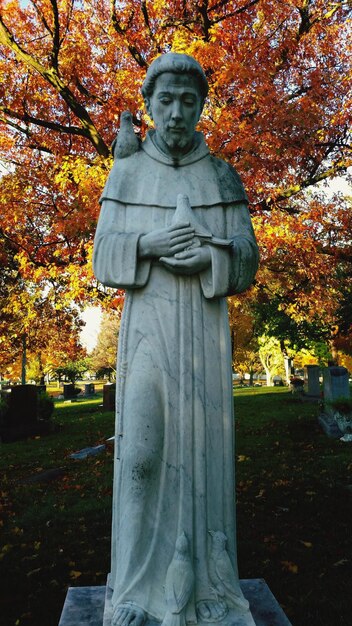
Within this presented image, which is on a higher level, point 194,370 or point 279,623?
point 194,370

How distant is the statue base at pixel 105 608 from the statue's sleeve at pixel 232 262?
67.7 inches

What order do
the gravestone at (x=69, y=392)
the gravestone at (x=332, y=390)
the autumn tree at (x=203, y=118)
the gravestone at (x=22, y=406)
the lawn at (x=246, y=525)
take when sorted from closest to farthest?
the lawn at (x=246, y=525), the autumn tree at (x=203, y=118), the gravestone at (x=332, y=390), the gravestone at (x=22, y=406), the gravestone at (x=69, y=392)

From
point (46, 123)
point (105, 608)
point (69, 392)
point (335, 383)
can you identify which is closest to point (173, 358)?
point (105, 608)

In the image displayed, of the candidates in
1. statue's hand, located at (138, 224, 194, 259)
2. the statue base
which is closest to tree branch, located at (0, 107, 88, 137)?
statue's hand, located at (138, 224, 194, 259)

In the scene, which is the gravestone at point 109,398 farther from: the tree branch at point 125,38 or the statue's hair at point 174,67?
the statue's hair at point 174,67

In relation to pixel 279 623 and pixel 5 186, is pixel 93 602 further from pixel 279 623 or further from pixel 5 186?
pixel 5 186

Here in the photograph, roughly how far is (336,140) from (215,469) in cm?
1056

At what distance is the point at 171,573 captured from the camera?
2.37 metres

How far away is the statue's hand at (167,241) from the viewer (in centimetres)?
256

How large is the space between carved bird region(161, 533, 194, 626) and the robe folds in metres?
0.06

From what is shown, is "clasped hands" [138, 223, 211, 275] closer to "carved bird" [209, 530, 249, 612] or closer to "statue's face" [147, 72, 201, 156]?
"statue's face" [147, 72, 201, 156]

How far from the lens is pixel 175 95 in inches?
103

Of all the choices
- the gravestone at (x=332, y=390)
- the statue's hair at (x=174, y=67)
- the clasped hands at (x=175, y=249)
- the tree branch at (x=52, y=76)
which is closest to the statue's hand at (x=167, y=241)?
the clasped hands at (x=175, y=249)

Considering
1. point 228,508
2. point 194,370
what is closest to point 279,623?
point 228,508
